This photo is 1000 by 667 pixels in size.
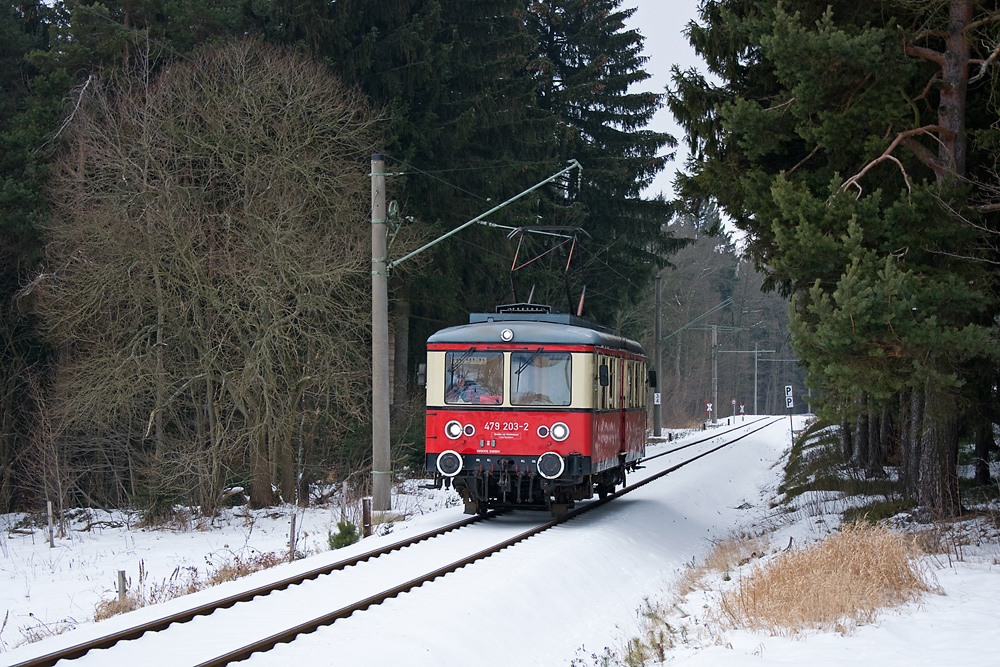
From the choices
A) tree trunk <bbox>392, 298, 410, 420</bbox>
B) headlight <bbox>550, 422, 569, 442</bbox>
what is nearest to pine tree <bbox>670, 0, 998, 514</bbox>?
headlight <bbox>550, 422, 569, 442</bbox>

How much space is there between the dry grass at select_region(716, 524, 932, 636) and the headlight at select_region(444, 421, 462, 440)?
5301 mm

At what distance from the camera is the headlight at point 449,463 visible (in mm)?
14367

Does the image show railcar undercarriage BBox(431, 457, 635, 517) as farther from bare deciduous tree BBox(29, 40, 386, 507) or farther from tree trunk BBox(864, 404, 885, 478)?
bare deciduous tree BBox(29, 40, 386, 507)

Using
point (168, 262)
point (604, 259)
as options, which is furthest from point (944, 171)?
point (604, 259)

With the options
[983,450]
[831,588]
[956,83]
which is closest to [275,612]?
[831,588]

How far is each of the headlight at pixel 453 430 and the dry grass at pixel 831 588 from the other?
17.4 ft

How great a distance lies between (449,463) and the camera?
47.3 ft

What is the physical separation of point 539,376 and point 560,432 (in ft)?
2.85

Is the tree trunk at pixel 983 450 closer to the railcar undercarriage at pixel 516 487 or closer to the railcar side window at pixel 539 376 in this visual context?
Answer: the railcar undercarriage at pixel 516 487

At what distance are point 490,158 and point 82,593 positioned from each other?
18808 millimetres

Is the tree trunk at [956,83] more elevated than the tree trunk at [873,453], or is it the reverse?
the tree trunk at [956,83]

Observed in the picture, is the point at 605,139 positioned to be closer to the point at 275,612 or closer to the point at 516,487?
the point at 516,487

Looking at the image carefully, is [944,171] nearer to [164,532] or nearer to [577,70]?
[164,532]

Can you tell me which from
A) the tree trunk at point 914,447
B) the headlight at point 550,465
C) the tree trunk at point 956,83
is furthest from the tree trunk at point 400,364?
the tree trunk at point 956,83
